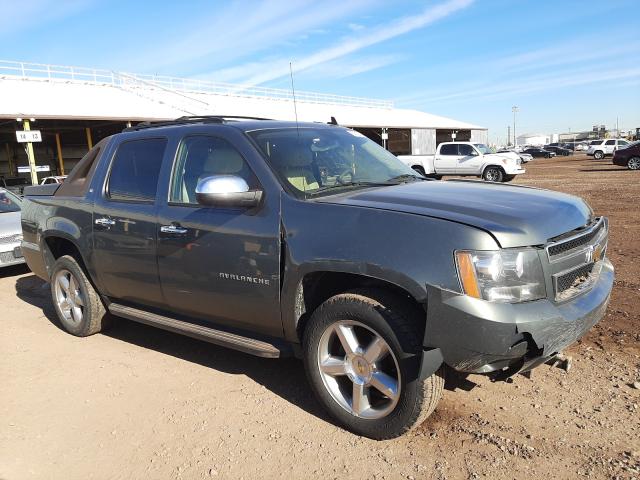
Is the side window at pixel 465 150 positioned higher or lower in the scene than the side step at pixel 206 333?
higher

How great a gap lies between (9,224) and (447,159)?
19447mm

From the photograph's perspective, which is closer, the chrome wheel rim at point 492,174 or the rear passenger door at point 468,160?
the chrome wheel rim at point 492,174

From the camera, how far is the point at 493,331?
2.57m

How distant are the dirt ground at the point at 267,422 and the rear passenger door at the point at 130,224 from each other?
68 cm

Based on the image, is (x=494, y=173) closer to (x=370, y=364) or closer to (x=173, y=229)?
(x=173, y=229)

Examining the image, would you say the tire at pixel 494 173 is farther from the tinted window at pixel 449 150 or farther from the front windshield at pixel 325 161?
the front windshield at pixel 325 161

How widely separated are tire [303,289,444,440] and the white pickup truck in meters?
20.2

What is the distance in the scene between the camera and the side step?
11.4 feet

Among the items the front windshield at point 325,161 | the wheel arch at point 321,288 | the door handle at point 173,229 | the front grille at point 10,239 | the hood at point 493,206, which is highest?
the front windshield at point 325,161

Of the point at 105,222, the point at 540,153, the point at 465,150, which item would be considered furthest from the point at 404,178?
the point at 540,153

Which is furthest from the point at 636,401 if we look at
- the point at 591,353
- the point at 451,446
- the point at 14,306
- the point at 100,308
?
the point at 14,306

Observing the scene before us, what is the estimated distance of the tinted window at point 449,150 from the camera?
2419cm

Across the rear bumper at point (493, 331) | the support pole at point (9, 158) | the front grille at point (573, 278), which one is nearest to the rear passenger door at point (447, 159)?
the front grille at point (573, 278)

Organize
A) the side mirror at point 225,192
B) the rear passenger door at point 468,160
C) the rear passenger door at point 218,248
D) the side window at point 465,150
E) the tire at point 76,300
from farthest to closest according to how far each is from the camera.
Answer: the side window at point 465,150
the rear passenger door at point 468,160
the tire at point 76,300
the rear passenger door at point 218,248
the side mirror at point 225,192
